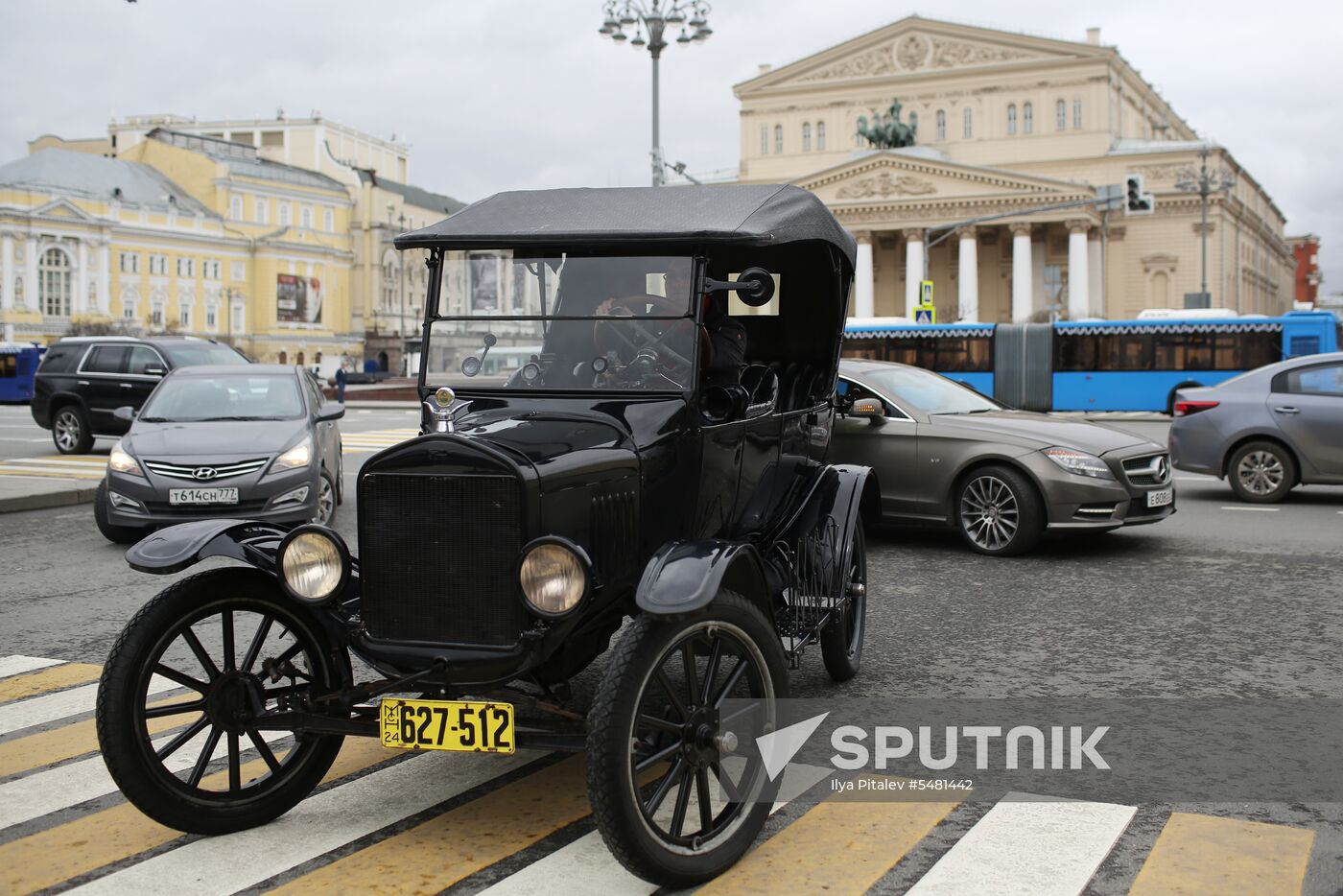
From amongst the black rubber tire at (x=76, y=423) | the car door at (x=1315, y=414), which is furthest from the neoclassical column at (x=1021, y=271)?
the car door at (x=1315, y=414)

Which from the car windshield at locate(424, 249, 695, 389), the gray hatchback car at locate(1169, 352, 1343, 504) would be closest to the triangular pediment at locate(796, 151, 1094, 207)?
the gray hatchback car at locate(1169, 352, 1343, 504)

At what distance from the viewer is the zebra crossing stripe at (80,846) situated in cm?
394

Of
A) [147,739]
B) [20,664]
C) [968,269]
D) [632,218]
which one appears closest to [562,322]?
[632,218]

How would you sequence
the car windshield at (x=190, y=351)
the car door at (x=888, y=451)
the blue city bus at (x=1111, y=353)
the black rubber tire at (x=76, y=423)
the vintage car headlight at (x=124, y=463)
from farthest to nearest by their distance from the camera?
the blue city bus at (x=1111, y=353), the black rubber tire at (x=76, y=423), the car windshield at (x=190, y=351), the vintage car headlight at (x=124, y=463), the car door at (x=888, y=451)

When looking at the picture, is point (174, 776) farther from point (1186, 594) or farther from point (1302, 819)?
point (1186, 594)

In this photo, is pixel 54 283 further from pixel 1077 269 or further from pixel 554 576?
pixel 554 576

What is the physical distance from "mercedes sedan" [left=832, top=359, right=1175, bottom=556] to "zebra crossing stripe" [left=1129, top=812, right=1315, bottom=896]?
5635 mm

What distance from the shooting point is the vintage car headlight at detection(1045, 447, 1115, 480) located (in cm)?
1013

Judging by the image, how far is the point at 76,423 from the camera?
21.7 m

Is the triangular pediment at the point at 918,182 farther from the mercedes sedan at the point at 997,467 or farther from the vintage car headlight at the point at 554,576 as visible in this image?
the vintage car headlight at the point at 554,576

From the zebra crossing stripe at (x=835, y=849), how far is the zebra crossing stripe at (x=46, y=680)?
3880mm

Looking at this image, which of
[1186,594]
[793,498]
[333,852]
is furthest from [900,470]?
[333,852]

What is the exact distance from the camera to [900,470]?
1080 cm

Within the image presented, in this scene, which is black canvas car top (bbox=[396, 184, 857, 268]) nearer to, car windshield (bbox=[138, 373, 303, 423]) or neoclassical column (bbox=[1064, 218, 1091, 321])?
car windshield (bbox=[138, 373, 303, 423])
